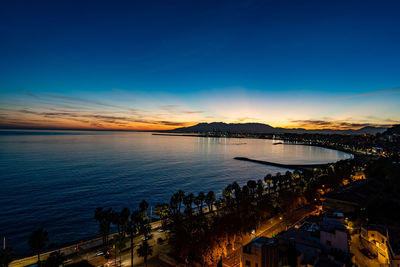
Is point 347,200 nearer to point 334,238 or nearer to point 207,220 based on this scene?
point 334,238

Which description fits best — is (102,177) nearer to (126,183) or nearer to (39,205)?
(126,183)

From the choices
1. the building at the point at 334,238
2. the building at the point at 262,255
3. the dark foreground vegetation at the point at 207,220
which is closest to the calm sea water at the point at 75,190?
the dark foreground vegetation at the point at 207,220

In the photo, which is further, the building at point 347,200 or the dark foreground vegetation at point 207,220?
the building at point 347,200

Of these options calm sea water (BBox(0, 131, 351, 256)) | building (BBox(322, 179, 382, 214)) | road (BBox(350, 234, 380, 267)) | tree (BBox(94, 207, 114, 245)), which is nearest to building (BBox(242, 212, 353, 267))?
road (BBox(350, 234, 380, 267))

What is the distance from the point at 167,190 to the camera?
6119 centimetres

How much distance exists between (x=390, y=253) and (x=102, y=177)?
232ft

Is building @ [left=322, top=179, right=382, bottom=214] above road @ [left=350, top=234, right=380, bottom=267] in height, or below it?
above

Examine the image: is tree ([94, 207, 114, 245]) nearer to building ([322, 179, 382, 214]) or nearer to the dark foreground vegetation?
the dark foreground vegetation

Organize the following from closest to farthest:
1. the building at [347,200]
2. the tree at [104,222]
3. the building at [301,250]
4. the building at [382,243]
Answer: the building at [301,250], the building at [382,243], the tree at [104,222], the building at [347,200]

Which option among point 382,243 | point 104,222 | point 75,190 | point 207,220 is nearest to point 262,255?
point 207,220

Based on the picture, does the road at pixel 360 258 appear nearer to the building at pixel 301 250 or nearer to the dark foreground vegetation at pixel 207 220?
the building at pixel 301 250

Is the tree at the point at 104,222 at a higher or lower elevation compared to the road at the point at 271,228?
higher

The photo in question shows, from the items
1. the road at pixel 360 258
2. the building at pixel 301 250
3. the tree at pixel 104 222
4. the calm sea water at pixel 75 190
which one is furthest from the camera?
the calm sea water at pixel 75 190

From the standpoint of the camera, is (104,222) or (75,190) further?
(75,190)
